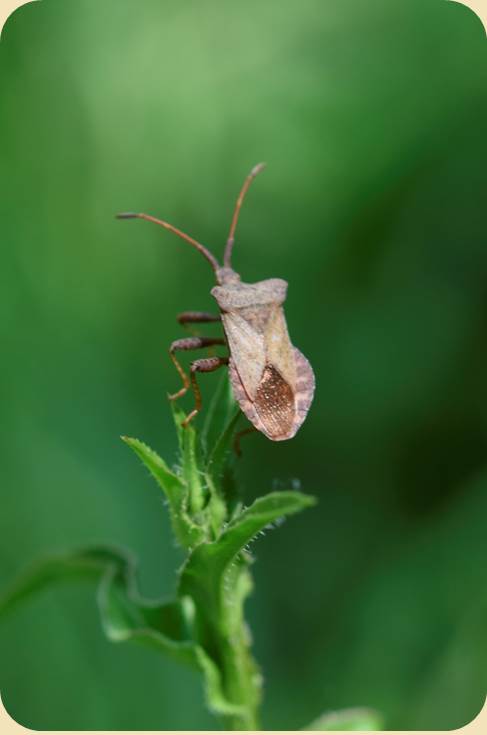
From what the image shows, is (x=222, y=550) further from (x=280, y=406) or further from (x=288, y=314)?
(x=288, y=314)

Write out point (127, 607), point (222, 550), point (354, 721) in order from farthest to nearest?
point (354, 721), point (127, 607), point (222, 550)

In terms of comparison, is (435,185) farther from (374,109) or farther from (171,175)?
(171,175)

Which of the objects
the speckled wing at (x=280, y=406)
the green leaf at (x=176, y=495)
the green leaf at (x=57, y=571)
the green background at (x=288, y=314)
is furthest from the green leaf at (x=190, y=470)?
the green background at (x=288, y=314)

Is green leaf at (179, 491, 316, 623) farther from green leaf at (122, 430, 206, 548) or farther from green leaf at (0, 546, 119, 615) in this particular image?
green leaf at (0, 546, 119, 615)

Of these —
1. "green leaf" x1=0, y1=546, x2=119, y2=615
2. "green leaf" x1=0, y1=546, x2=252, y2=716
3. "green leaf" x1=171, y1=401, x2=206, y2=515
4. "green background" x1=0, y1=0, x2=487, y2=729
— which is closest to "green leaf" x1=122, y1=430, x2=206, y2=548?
"green leaf" x1=171, y1=401, x2=206, y2=515

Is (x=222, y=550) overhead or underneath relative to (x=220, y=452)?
underneath

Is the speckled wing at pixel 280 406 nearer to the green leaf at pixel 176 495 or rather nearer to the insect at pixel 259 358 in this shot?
the insect at pixel 259 358

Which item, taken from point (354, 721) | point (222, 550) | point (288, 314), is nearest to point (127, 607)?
point (222, 550)
